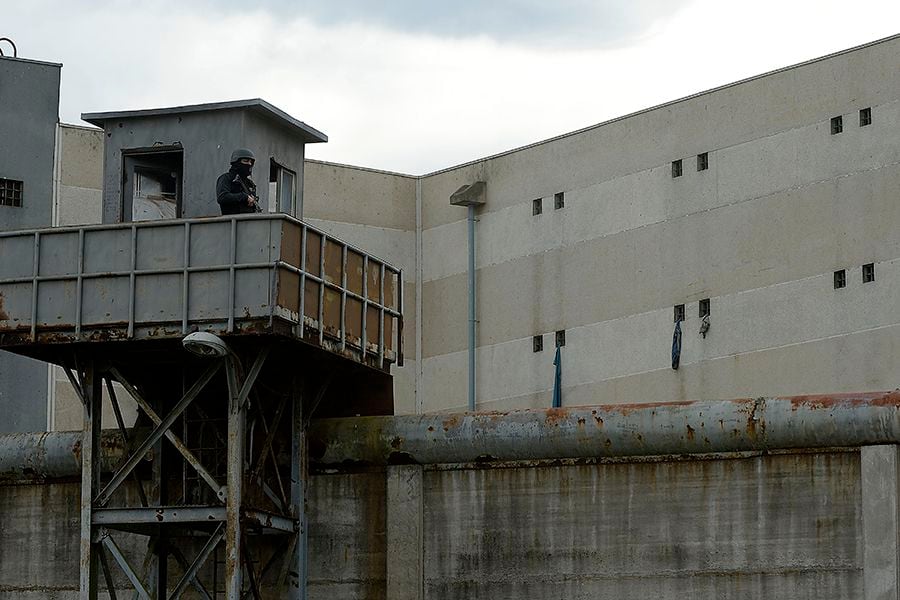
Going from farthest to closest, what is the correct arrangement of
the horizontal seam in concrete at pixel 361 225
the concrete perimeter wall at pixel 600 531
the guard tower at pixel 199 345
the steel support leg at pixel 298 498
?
the horizontal seam in concrete at pixel 361 225
the steel support leg at pixel 298 498
the guard tower at pixel 199 345
the concrete perimeter wall at pixel 600 531

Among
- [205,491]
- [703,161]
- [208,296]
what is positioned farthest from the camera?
[703,161]

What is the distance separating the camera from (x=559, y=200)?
50969 mm

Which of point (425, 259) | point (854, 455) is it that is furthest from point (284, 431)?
point (425, 259)

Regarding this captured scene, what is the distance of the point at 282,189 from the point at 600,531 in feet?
23.8

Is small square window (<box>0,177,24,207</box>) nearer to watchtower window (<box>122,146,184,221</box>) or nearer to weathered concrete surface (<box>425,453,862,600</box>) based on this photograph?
watchtower window (<box>122,146,184,221</box>)

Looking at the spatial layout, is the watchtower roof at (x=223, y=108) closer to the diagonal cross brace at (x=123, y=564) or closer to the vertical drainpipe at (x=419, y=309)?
the diagonal cross brace at (x=123, y=564)

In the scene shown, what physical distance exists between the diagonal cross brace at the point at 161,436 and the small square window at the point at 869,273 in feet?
70.9

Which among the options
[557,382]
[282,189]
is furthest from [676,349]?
[282,189]

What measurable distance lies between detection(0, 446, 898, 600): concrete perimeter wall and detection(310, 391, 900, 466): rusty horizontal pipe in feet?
0.60

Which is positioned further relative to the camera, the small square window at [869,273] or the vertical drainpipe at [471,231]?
the vertical drainpipe at [471,231]

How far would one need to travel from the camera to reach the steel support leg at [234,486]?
25047 millimetres

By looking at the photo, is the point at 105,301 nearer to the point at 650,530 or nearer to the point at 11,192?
the point at 650,530

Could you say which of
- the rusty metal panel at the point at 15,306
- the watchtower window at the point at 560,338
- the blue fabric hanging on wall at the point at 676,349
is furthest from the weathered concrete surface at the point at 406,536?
the watchtower window at the point at 560,338

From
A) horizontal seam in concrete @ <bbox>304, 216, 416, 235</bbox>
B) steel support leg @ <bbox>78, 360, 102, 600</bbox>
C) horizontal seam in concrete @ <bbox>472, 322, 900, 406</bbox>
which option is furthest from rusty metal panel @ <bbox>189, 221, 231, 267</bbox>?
horizontal seam in concrete @ <bbox>304, 216, 416, 235</bbox>
